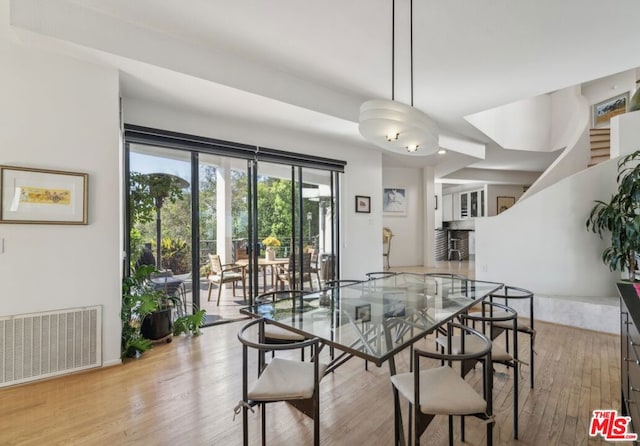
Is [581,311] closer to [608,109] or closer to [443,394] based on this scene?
[443,394]

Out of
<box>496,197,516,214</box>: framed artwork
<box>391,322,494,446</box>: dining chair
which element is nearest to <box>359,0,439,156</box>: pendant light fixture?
<box>391,322,494,446</box>: dining chair

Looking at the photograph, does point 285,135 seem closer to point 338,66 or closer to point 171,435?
point 338,66

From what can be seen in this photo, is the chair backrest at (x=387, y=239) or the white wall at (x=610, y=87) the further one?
the chair backrest at (x=387, y=239)

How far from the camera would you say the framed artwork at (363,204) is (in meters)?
5.56

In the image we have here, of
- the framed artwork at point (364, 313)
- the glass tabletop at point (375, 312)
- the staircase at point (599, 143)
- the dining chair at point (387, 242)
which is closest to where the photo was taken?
the glass tabletop at point (375, 312)

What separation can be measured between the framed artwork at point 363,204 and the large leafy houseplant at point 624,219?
3188mm

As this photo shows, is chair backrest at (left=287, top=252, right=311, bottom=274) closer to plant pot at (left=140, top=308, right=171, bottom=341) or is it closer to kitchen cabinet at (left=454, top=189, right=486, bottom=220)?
plant pot at (left=140, top=308, right=171, bottom=341)

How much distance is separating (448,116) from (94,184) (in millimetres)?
4534

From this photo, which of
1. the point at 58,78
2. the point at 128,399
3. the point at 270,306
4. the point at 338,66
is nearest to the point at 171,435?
the point at 128,399

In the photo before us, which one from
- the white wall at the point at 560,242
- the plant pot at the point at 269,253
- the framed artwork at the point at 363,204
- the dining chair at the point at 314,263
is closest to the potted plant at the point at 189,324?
the plant pot at the point at 269,253

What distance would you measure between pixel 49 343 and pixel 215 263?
192 centimetres

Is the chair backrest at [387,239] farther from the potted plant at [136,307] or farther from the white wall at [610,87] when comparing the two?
the potted plant at [136,307]

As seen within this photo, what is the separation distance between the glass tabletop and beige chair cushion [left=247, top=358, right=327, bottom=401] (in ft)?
0.63

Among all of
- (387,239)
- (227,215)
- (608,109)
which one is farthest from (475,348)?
(608,109)
